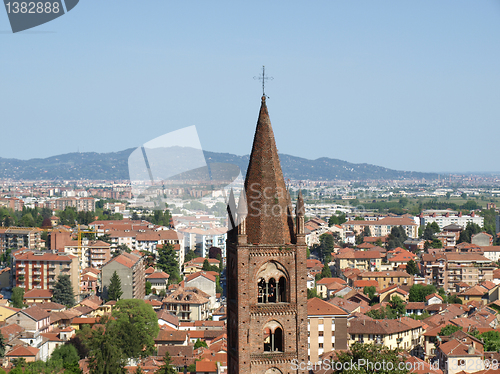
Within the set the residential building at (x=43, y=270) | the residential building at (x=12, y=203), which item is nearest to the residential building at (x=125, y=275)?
the residential building at (x=43, y=270)

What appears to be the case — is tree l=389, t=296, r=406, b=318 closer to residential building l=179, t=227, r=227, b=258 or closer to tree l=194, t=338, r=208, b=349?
tree l=194, t=338, r=208, b=349

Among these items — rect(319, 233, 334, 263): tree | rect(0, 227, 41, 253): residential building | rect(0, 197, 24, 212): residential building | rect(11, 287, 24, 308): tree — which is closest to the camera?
rect(11, 287, 24, 308): tree

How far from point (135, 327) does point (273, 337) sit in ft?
82.0

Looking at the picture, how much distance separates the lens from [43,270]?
64.7 metres

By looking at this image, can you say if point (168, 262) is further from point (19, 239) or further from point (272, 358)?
point (272, 358)

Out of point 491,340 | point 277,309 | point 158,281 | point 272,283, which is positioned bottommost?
point 158,281

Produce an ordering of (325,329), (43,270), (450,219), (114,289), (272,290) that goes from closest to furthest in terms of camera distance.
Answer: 1. (272,290)
2. (325,329)
3. (114,289)
4. (43,270)
5. (450,219)

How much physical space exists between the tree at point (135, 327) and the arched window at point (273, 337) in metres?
22.8

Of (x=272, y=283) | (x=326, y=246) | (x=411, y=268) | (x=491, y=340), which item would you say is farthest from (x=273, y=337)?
(x=326, y=246)

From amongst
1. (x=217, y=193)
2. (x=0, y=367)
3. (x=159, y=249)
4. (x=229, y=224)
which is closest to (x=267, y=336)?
(x=229, y=224)

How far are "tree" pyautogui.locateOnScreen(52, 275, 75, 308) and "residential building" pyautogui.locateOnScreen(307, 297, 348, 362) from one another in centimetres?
2444

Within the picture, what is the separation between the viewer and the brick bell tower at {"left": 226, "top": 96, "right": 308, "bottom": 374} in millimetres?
19625

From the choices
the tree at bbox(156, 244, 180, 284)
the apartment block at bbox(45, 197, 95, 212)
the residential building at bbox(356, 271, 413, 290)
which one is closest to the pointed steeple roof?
the residential building at bbox(356, 271, 413, 290)

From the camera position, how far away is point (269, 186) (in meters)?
19.8
